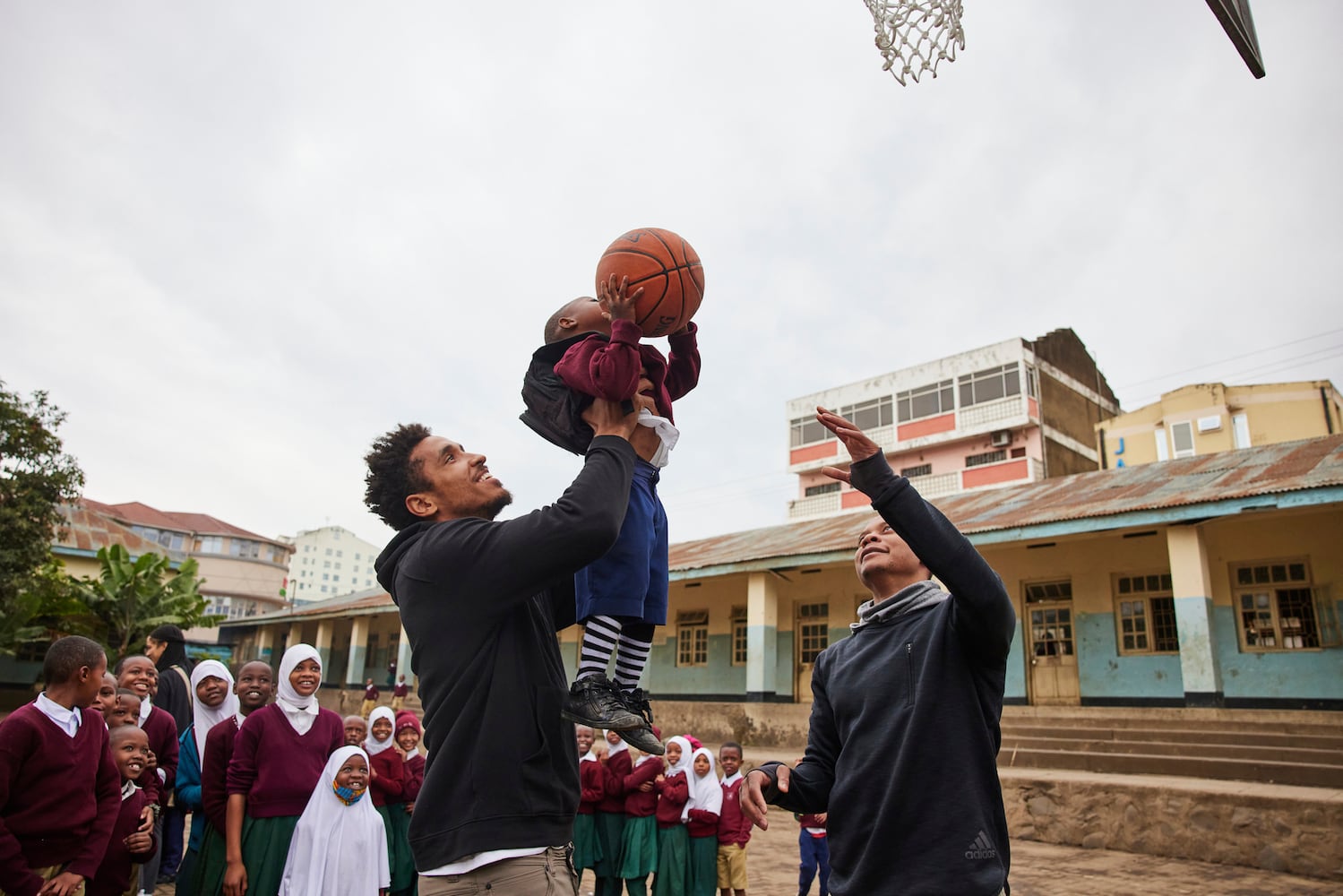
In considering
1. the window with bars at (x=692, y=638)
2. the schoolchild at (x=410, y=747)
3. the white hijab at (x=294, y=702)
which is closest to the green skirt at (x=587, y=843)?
the schoolchild at (x=410, y=747)

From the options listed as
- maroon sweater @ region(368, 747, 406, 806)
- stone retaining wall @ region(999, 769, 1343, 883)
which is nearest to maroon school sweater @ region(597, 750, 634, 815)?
maroon sweater @ region(368, 747, 406, 806)

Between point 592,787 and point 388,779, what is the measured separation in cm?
181

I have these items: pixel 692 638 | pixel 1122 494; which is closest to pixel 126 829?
pixel 1122 494

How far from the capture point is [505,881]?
1.87 meters

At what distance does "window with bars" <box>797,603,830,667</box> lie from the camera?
1884 cm

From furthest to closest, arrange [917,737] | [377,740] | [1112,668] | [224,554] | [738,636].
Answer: [224,554]
[738,636]
[1112,668]
[377,740]
[917,737]

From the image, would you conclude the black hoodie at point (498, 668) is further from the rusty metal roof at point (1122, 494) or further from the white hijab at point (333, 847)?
the rusty metal roof at point (1122, 494)

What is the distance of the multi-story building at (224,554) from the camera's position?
186ft

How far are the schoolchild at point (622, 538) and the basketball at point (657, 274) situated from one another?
52 millimetres

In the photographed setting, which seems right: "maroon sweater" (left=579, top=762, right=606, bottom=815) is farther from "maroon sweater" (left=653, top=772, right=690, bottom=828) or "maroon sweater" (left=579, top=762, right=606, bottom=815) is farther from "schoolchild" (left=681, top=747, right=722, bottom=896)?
"schoolchild" (left=681, top=747, right=722, bottom=896)

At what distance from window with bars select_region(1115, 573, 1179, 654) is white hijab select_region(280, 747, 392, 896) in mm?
13679

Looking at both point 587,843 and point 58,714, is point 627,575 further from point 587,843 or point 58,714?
point 587,843

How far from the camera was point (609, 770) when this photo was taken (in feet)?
25.1

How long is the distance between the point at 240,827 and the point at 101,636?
24.4 m
